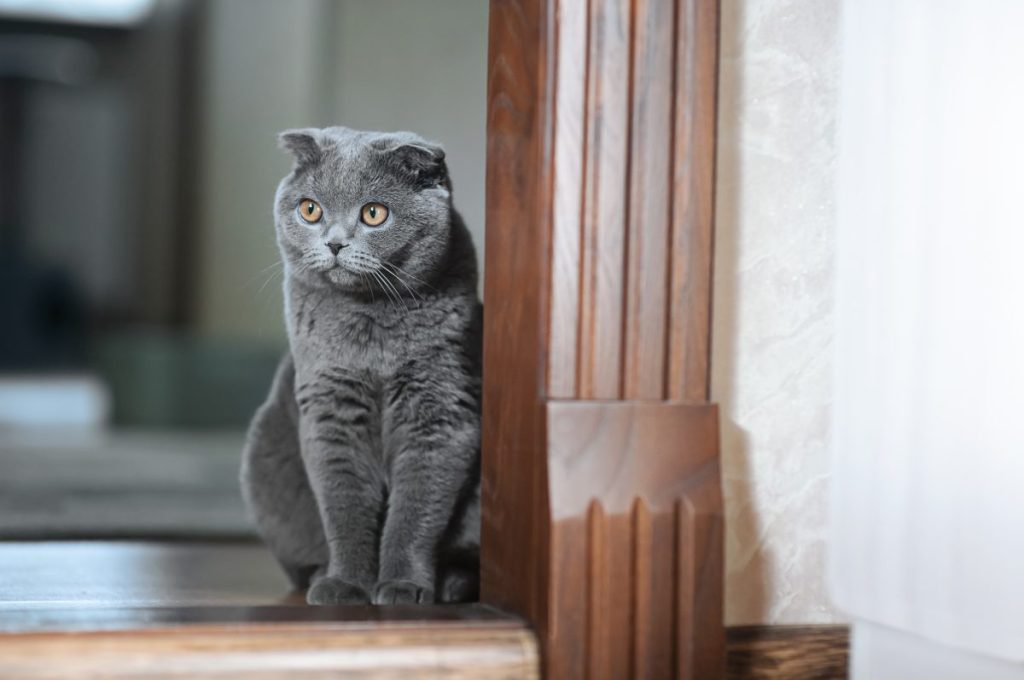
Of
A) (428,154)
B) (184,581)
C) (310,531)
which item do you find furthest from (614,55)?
(184,581)

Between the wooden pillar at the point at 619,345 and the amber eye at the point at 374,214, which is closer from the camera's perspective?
the wooden pillar at the point at 619,345

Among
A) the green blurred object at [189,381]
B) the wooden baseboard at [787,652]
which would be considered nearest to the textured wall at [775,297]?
the wooden baseboard at [787,652]

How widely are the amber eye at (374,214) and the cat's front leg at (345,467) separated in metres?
0.15

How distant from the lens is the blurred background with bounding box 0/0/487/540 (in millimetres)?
2783

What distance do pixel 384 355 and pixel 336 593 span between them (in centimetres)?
22

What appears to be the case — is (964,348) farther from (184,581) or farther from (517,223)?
(184,581)

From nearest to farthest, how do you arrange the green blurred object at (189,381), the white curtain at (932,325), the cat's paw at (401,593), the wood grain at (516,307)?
1. the white curtain at (932,325)
2. the wood grain at (516,307)
3. the cat's paw at (401,593)
4. the green blurred object at (189,381)

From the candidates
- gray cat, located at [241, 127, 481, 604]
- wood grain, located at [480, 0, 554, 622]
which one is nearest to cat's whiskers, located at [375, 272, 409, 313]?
gray cat, located at [241, 127, 481, 604]

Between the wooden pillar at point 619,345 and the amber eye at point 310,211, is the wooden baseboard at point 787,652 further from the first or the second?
the amber eye at point 310,211

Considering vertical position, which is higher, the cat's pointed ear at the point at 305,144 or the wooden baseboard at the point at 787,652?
the cat's pointed ear at the point at 305,144

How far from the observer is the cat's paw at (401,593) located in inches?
38.4

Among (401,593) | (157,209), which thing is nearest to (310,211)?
(401,593)

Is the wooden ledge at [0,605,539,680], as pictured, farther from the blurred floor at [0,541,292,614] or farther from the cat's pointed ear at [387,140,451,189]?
the cat's pointed ear at [387,140,451,189]

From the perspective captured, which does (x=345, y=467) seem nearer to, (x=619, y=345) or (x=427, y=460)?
(x=427, y=460)
